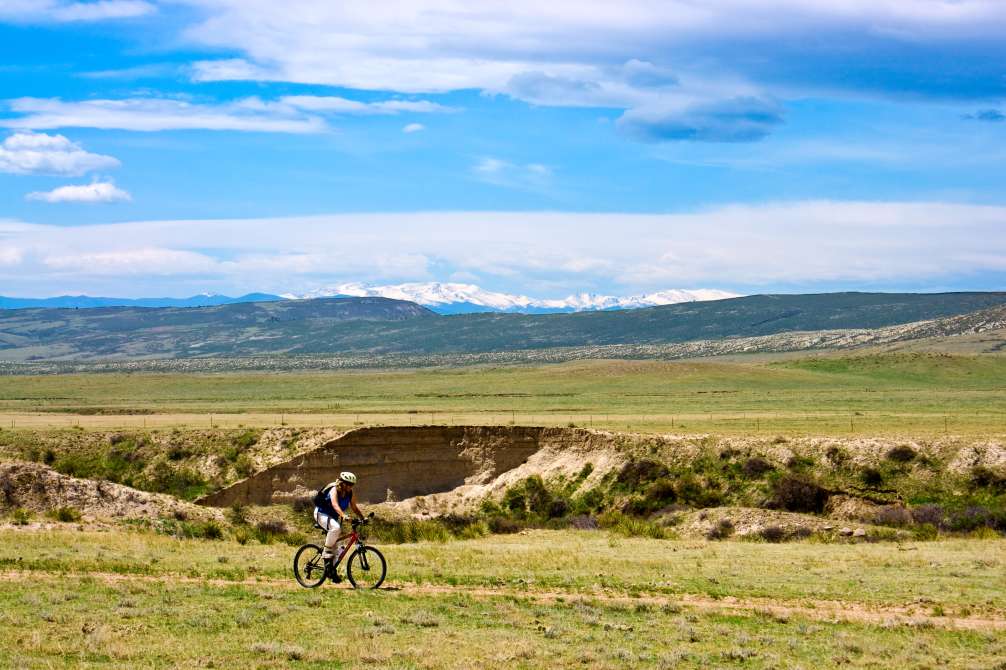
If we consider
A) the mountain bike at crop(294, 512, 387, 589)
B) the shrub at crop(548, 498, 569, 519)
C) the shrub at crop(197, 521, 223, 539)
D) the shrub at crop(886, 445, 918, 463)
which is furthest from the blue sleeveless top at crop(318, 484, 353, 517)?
the shrub at crop(886, 445, 918, 463)

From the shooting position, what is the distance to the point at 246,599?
16828mm

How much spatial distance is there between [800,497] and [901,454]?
4.92m

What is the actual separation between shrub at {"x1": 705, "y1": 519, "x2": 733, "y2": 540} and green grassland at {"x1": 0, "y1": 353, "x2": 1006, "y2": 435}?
13.4 metres

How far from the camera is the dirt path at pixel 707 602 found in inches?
652

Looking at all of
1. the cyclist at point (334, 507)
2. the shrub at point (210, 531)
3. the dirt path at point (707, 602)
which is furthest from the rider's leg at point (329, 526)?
the shrub at point (210, 531)

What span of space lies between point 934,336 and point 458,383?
10721cm

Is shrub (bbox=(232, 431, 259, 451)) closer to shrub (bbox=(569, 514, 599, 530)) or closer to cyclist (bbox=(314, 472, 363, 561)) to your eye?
shrub (bbox=(569, 514, 599, 530))

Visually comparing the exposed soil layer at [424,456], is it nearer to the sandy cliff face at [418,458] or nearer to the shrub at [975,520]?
the sandy cliff face at [418,458]

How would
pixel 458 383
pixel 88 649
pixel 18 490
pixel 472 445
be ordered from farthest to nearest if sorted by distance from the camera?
pixel 458 383 → pixel 472 445 → pixel 18 490 → pixel 88 649

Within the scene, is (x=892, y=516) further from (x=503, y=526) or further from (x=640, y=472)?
(x=503, y=526)

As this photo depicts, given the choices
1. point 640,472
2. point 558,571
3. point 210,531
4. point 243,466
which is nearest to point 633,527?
point 640,472

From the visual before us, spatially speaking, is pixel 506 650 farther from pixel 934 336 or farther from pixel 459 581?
pixel 934 336

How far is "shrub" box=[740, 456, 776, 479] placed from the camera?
42812 mm

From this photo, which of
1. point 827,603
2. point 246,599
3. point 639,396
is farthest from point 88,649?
point 639,396
